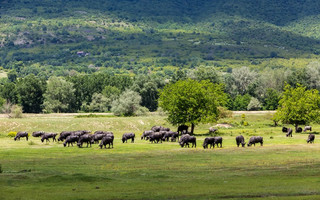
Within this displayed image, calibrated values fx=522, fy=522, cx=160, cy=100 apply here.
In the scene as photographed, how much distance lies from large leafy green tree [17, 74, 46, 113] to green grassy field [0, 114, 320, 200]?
101 meters

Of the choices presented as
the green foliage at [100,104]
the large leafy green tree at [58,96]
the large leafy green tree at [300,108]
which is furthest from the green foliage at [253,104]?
the large leafy green tree at [300,108]

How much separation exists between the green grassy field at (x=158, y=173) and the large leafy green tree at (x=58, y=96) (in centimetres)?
9518

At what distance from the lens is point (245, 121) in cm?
11769

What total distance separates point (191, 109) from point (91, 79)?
3910 inches

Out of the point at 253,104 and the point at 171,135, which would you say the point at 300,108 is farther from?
the point at 253,104

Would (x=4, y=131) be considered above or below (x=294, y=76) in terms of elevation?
below

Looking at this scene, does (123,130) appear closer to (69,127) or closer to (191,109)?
(69,127)

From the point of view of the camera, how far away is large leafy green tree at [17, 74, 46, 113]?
516 ft

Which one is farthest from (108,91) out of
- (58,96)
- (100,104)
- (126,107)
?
(126,107)

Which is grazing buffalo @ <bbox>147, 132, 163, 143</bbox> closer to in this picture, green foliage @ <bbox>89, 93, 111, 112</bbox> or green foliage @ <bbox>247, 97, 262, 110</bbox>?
green foliage @ <bbox>247, 97, 262, 110</bbox>

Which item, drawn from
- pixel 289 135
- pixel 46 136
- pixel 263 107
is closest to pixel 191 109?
pixel 289 135

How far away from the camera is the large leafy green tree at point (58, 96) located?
15325cm

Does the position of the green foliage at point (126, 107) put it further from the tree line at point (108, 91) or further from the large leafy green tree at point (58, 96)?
the large leafy green tree at point (58, 96)

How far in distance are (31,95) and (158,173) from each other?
125m
